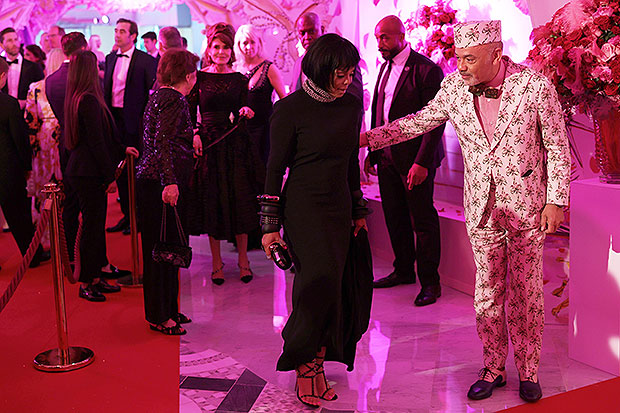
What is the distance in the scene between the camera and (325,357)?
379cm

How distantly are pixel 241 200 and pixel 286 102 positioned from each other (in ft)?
7.84

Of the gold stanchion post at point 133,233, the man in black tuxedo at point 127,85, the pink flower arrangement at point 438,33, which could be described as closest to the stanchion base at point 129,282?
the gold stanchion post at point 133,233

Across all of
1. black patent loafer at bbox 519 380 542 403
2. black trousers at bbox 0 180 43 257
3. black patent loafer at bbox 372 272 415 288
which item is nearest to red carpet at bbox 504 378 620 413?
black patent loafer at bbox 519 380 542 403

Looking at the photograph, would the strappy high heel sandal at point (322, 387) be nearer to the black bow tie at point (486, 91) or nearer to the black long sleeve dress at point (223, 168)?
the black bow tie at point (486, 91)

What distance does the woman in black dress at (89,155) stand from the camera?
201 inches

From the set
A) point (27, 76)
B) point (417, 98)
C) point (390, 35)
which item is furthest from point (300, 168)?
point (27, 76)

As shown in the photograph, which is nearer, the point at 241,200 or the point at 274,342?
the point at 274,342

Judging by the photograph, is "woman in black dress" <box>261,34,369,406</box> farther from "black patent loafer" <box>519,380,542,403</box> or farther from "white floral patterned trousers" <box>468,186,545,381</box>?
"black patent loafer" <box>519,380,542,403</box>

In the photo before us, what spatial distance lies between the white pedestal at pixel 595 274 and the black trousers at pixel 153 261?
2301 millimetres

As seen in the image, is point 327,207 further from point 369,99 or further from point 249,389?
point 369,99

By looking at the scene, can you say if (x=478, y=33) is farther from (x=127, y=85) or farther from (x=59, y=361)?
(x=127, y=85)

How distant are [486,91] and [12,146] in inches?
159

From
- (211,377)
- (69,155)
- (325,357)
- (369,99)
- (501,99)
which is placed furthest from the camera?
(369,99)

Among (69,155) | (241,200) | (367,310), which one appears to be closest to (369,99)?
(241,200)
